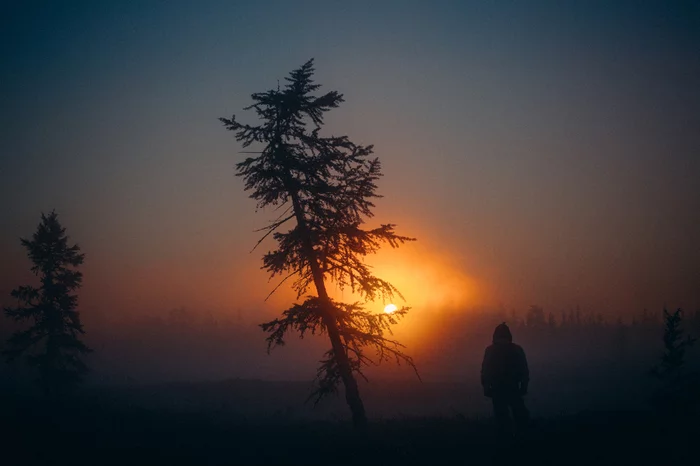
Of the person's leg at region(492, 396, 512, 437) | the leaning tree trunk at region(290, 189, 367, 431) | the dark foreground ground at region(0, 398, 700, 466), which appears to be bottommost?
the dark foreground ground at region(0, 398, 700, 466)

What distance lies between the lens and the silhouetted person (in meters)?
10.4

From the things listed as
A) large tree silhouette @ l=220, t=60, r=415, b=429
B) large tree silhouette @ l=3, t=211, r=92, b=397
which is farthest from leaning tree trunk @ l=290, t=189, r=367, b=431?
large tree silhouette @ l=3, t=211, r=92, b=397

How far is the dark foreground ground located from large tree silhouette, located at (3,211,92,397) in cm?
1541

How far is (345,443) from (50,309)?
28.9 m

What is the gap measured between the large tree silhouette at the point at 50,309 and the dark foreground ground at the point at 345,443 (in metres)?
15.4

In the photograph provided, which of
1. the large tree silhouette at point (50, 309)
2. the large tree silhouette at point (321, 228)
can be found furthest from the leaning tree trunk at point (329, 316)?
the large tree silhouette at point (50, 309)

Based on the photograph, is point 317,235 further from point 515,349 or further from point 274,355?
point 274,355

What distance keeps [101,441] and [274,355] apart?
164416 mm

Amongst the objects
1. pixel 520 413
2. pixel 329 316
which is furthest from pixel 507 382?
pixel 329 316

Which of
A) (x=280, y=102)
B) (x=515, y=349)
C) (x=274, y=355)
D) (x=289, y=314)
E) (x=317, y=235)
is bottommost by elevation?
(x=274, y=355)

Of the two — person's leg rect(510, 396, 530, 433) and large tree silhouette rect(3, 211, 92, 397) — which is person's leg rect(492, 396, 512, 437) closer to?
person's leg rect(510, 396, 530, 433)

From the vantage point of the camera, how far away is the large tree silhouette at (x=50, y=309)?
29.8m

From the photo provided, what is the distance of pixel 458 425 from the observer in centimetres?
1337

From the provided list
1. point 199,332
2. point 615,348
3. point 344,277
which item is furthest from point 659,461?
point 199,332
